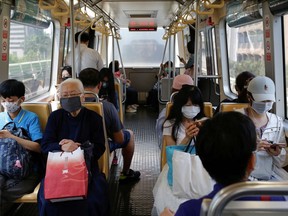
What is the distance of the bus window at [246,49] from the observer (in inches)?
178

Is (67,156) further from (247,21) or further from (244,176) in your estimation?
(247,21)

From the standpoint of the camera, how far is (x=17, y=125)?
9.30 feet

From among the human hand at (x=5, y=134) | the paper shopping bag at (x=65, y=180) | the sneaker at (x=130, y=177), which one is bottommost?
the sneaker at (x=130, y=177)

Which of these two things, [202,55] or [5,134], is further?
[202,55]

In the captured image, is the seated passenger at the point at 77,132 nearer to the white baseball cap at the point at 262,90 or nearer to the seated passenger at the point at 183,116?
the seated passenger at the point at 183,116

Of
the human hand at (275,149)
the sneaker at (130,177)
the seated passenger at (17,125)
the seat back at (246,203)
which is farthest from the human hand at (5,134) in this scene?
the seat back at (246,203)

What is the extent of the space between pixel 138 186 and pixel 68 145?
1.64m

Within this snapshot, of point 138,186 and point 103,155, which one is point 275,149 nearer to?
point 103,155

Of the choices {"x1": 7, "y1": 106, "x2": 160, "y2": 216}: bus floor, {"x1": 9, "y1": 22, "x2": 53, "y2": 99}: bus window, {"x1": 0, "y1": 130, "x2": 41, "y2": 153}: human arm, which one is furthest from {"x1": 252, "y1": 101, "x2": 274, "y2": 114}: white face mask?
{"x1": 9, "y1": 22, "x2": 53, "y2": 99}: bus window

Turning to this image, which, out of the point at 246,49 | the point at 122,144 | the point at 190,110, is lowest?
the point at 122,144

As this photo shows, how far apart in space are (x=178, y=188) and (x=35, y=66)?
4.27 meters

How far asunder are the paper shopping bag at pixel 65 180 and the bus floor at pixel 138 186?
1060 mm

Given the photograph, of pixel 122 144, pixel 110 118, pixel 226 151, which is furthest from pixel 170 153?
pixel 122 144

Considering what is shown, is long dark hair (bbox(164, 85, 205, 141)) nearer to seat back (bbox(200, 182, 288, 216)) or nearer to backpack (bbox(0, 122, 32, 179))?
backpack (bbox(0, 122, 32, 179))
